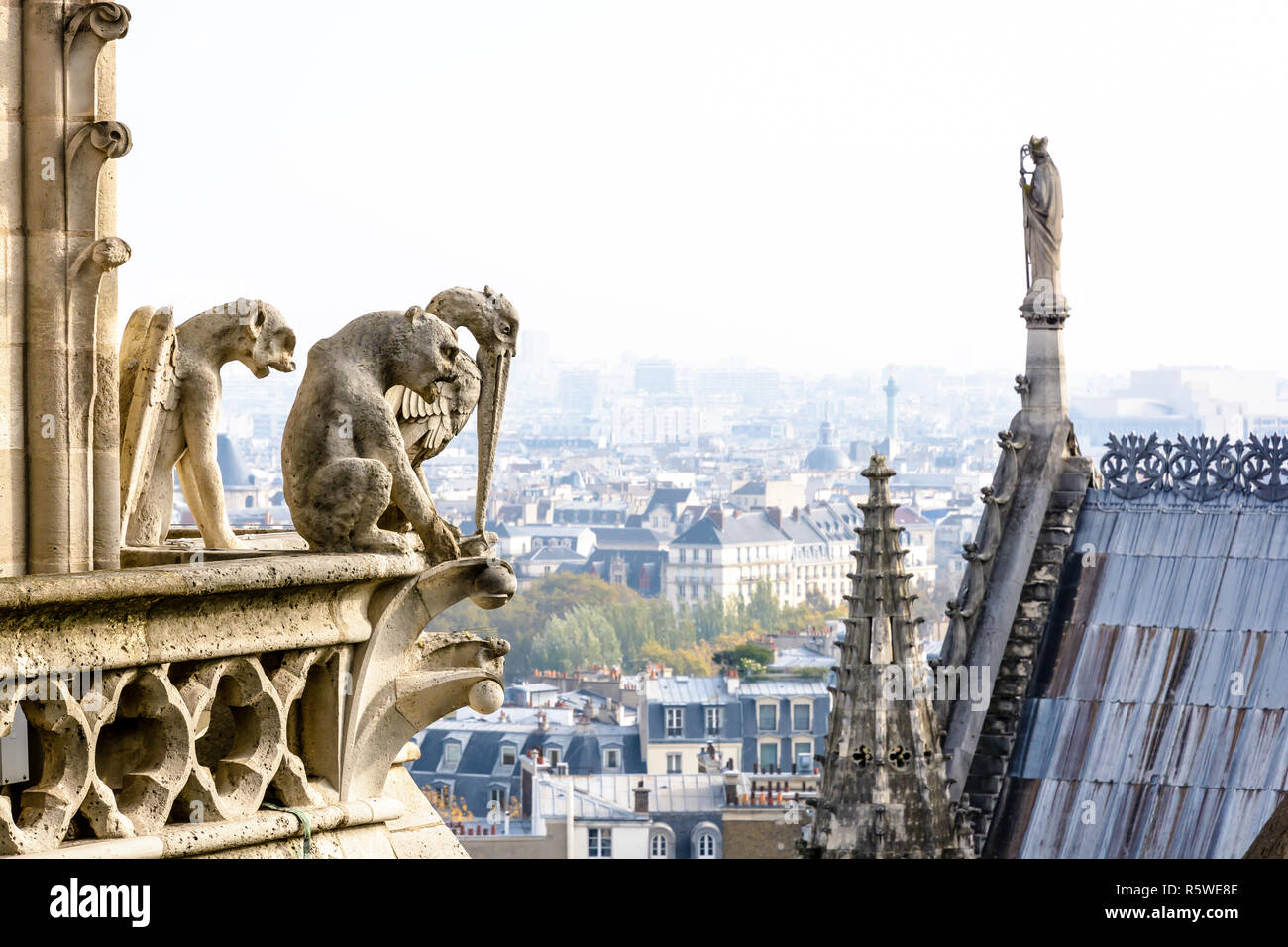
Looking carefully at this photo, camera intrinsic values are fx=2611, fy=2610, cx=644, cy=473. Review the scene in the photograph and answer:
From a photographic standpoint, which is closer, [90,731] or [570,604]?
[90,731]

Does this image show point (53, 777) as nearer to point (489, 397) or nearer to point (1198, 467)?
point (489, 397)

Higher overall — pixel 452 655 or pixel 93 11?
pixel 93 11

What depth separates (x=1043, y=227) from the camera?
24891mm

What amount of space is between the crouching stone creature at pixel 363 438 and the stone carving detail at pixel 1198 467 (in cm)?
1527

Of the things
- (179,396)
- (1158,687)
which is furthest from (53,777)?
(1158,687)

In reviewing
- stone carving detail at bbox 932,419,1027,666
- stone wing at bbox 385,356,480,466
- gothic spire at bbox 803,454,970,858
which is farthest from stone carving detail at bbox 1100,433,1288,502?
stone wing at bbox 385,356,480,466

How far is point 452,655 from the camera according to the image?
8055 millimetres

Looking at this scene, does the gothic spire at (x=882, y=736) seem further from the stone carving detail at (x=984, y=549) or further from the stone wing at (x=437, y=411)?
the stone wing at (x=437, y=411)

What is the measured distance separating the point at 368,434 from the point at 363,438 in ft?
0.06

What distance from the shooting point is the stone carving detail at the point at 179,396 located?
8.33 m

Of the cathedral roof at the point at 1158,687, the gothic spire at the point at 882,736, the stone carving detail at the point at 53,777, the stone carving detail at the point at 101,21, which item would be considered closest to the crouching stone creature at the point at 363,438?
the stone carving detail at the point at 101,21
